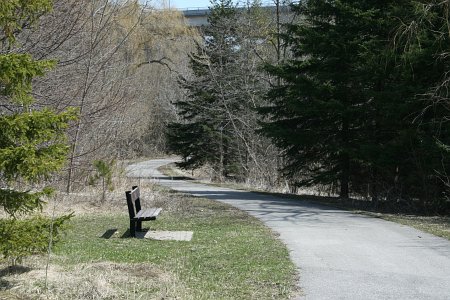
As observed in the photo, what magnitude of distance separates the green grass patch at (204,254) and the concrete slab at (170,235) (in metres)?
0.19

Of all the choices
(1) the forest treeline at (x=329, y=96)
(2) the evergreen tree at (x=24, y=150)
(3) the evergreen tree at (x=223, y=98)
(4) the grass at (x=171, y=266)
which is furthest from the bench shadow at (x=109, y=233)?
(3) the evergreen tree at (x=223, y=98)

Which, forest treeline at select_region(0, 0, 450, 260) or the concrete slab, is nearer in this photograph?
the concrete slab

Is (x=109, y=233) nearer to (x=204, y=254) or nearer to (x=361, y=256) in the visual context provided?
(x=204, y=254)

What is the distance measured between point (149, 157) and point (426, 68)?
1731 inches

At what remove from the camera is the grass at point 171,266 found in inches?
287

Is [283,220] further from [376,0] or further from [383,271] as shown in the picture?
[376,0]

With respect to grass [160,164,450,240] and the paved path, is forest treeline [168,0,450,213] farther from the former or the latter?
the paved path

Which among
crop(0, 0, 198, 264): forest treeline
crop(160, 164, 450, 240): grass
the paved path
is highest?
crop(0, 0, 198, 264): forest treeline

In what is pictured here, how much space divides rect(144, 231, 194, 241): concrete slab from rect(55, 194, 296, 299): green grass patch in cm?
19

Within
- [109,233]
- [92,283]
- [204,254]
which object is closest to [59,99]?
[109,233]

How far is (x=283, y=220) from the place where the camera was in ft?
50.8

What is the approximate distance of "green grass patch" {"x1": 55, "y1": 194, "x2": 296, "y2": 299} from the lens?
7791 mm

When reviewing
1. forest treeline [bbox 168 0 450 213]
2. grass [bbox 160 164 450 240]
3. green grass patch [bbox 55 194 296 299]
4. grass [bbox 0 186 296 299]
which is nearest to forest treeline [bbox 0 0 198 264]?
grass [bbox 0 186 296 299]

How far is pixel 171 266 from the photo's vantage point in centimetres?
902
